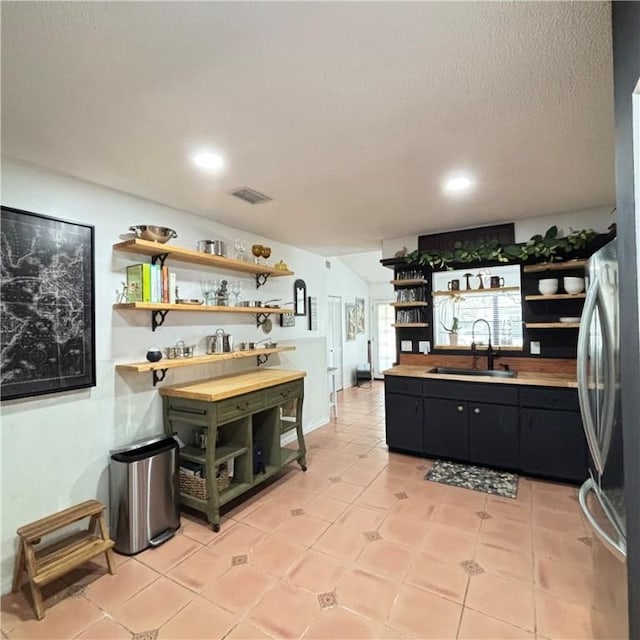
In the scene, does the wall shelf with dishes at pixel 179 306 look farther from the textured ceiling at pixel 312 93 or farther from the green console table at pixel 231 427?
A: the textured ceiling at pixel 312 93

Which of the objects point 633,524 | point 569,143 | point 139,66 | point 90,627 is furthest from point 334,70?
point 90,627

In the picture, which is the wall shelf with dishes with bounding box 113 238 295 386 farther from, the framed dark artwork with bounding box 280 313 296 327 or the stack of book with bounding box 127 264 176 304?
the framed dark artwork with bounding box 280 313 296 327

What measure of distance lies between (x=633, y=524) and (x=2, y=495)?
288 cm

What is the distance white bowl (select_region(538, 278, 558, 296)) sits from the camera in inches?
135

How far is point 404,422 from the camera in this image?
12.5 ft

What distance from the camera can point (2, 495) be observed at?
6.63 feet

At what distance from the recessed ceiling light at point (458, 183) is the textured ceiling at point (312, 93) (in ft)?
0.30

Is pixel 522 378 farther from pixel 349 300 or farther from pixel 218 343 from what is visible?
pixel 349 300

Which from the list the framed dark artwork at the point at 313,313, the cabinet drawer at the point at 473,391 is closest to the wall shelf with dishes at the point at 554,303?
the cabinet drawer at the point at 473,391

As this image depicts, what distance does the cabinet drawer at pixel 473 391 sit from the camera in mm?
3269

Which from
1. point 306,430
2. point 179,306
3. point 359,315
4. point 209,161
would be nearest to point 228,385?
Result: point 179,306

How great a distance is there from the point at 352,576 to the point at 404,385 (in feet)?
6.68

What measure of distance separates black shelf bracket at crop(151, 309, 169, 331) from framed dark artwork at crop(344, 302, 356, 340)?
5016 mm

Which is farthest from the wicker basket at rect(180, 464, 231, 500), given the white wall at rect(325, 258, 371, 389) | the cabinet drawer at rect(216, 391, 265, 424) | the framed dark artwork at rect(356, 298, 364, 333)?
the framed dark artwork at rect(356, 298, 364, 333)
